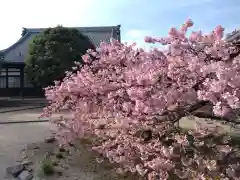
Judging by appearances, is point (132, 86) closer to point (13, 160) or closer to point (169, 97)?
point (169, 97)

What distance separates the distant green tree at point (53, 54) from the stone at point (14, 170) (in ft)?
42.3

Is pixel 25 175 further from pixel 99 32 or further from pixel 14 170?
pixel 99 32

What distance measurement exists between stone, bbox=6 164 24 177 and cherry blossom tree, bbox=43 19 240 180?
6.29 feet

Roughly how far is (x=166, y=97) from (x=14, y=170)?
3.91m

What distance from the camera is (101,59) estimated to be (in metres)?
5.23

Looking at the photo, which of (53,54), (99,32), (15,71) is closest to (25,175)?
(53,54)

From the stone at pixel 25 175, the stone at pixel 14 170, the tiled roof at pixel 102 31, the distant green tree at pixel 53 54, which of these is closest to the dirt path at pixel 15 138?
the stone at pixel 14 170

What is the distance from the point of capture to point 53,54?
1989 centimetres

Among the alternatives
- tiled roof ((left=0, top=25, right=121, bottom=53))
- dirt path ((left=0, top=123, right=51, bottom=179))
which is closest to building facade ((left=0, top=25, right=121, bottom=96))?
tiled roof ((left=0, top=25, right=121, bottom=53))

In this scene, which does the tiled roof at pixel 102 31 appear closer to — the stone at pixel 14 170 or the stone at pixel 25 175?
the stone at pixel 14 170

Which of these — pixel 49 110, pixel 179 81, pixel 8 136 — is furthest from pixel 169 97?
pixel 8 136

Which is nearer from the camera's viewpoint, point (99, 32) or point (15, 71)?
point (15, 71)

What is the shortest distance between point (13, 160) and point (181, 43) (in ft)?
16.2

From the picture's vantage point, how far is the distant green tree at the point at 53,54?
1959 centimetres
